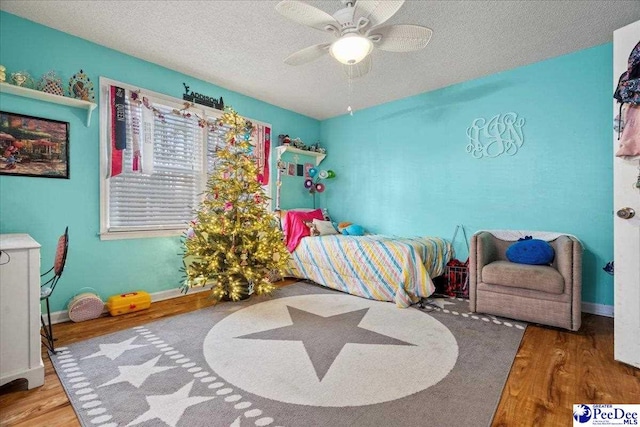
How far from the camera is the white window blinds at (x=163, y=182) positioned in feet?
10.2

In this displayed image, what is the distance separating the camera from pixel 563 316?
2.45 meters

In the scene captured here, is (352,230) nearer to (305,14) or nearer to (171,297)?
(171,297)

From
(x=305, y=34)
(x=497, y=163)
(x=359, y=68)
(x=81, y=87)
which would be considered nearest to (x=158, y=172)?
(x=81, y=87)

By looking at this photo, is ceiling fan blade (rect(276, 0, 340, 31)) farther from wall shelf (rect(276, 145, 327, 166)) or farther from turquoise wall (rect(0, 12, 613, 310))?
wall shelf (rect(276, 145, 327, 166))

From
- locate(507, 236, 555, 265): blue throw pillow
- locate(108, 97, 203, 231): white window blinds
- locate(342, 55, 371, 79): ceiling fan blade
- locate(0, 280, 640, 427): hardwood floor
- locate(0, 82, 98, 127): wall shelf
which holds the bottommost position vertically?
locate(0, 280, 640, 427): hardwood floor

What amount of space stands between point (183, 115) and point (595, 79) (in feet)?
14.0

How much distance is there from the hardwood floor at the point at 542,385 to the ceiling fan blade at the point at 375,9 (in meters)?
2.21

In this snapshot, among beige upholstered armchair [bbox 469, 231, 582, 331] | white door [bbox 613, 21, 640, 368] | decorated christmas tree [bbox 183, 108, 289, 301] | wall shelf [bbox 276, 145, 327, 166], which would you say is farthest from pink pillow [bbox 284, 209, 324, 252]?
white door [bbox 613, 21, 640, 368]

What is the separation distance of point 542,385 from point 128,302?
329cm

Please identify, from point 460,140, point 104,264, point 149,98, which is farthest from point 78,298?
point 460,140

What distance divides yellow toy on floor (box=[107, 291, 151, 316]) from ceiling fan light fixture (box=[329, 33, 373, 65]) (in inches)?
111

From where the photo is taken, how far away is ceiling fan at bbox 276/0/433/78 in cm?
179

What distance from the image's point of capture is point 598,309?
2896 millimetres

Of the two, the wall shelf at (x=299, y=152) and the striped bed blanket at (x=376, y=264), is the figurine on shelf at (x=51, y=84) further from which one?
the striped bed blanket at (x=376, y=264)
